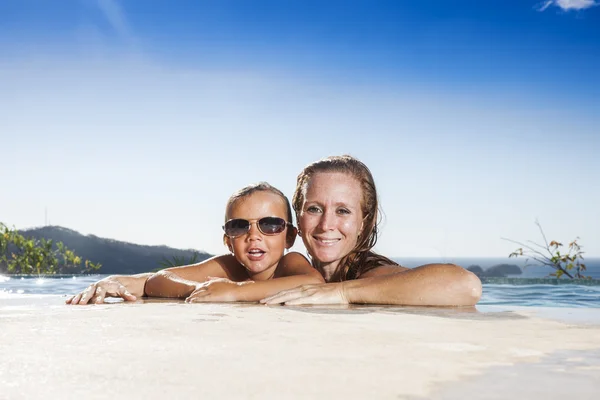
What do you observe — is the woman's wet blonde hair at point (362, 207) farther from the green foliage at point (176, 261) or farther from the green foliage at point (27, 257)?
the green foliage at point (27, 257)

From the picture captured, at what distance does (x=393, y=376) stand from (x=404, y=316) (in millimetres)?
1520

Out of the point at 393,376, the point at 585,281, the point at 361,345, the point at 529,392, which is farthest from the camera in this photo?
the point at 585,281

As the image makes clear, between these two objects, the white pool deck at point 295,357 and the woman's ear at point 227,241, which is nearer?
the white pool deck at point 295,357

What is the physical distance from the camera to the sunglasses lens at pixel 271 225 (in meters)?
4.37

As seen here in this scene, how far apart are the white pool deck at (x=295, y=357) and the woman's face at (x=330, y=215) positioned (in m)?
1.39

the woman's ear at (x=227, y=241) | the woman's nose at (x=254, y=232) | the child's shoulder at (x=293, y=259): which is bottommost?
the child's shoulder at (x=293, y=259)

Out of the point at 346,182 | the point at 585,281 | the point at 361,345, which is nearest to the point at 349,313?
the point at 361,345

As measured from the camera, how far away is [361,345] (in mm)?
2014

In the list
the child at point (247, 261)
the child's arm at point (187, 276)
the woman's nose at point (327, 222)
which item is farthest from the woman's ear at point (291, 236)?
the child's arm at point (187, 276)

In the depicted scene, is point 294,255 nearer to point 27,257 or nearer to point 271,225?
point 271,225

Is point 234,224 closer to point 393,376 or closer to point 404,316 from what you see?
point 404,316

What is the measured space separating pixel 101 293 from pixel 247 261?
3.50 ft

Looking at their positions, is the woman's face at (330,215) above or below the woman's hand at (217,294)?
above

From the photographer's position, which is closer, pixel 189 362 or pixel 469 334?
pixel 189 362
